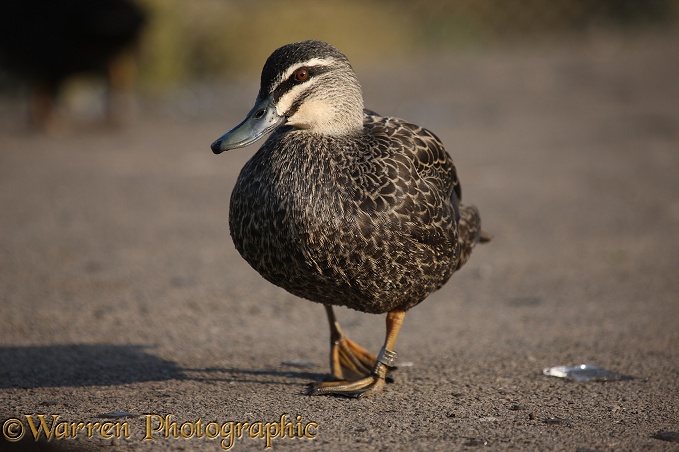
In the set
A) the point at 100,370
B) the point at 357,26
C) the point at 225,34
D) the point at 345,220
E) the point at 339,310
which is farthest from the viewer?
the point at 357,26

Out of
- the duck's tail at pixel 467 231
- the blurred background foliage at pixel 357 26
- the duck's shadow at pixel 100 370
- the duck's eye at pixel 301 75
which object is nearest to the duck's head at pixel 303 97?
the duck's eye at pixel 301 75

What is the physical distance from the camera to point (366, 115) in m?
5.02

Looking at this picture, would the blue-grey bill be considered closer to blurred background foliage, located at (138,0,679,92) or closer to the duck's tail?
the duck's tail

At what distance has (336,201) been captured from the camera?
428 cm

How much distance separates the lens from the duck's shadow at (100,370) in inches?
187

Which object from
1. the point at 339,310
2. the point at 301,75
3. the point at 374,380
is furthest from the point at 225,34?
the point at 374,380

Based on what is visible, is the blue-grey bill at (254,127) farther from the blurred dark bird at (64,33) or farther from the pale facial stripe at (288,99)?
the blurred dark bird at (64,33)

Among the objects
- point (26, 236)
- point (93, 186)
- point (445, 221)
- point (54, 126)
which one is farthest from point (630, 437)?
point (54, 126)

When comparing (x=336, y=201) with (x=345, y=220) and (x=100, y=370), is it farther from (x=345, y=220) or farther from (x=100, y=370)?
(x=100, y=370)

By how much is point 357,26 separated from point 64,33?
24.5ft

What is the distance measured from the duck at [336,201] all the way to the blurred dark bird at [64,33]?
23.5 feet

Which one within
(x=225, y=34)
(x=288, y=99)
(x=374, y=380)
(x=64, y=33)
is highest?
(x=225, y=34)

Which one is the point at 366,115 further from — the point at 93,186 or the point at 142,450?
the point at 93,186

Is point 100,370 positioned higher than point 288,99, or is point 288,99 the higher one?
point 288,99
